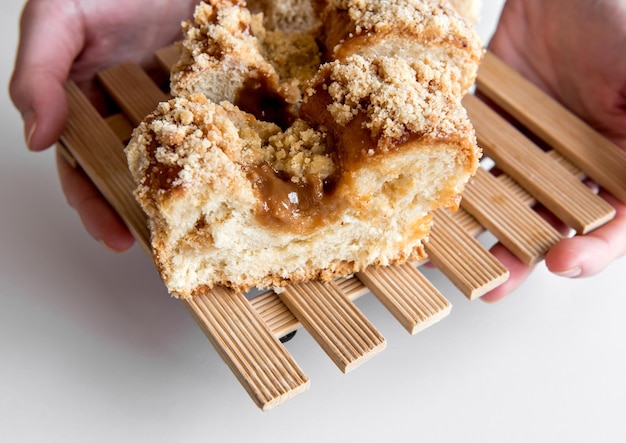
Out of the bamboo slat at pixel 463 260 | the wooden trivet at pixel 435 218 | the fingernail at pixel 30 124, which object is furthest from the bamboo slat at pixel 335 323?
the fingernail at pixel 30 124

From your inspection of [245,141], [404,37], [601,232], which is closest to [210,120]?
[245,141]

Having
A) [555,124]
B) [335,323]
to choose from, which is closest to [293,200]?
[335,323]

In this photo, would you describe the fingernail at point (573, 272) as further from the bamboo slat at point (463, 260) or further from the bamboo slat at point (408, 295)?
the bamboo slat at point (408, 295)

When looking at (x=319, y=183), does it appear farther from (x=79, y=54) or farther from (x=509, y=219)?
(x=79, y=54)

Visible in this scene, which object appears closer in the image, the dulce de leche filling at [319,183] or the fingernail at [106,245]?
the dulce de leche filling at [319,183]

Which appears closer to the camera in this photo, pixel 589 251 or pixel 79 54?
pixel 589 251

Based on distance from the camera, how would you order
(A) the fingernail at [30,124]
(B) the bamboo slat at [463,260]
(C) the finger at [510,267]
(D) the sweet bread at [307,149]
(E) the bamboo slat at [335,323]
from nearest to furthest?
(D) the sweet bread at [307,149]
(E) the bamboo slat at [335,323]
(B) the bamboo slat at [463,260]
(C) the finger at [510,267]
(A) the fingernail at [30,124]

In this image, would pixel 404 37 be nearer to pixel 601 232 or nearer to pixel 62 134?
pixel 601 232

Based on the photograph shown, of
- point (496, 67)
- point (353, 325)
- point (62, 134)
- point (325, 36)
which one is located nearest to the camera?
point (353, 325)
